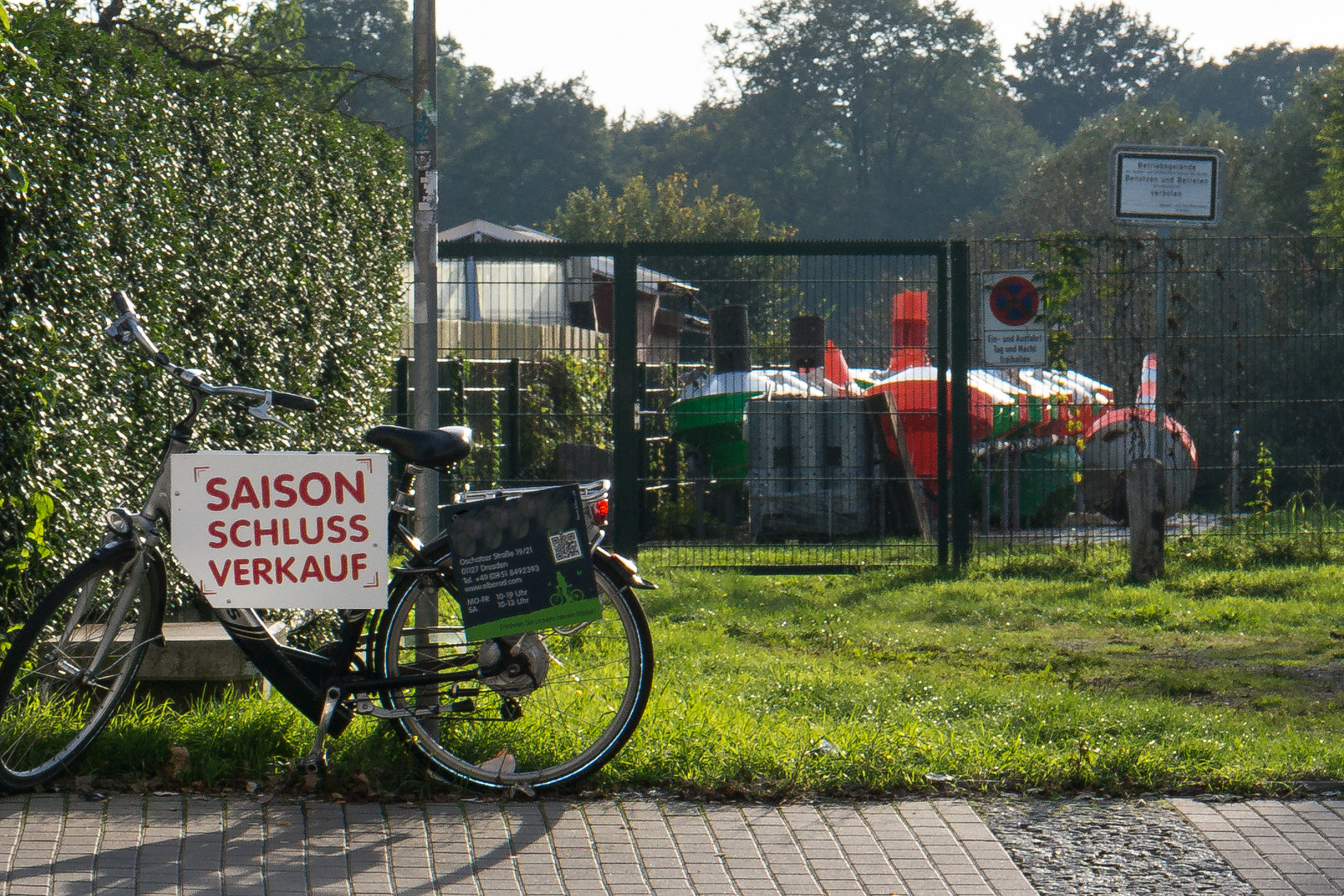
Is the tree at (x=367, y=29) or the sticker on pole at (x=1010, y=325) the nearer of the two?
the sticker on pole at (x=1010, y=325)

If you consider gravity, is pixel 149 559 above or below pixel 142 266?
below

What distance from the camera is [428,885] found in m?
3.84

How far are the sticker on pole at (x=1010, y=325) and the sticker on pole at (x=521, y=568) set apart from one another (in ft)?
21.8

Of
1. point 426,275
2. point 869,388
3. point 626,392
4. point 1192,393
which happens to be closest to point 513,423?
point 626,392

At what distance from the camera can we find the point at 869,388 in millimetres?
10477

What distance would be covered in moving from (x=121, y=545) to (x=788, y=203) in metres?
77.9

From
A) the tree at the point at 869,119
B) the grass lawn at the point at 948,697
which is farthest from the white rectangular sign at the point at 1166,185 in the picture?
the tree at the point at 869,119

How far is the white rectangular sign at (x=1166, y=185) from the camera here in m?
10.3

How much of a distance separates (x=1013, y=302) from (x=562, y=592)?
689 cm

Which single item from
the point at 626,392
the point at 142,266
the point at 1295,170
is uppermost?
the point at 1295,170

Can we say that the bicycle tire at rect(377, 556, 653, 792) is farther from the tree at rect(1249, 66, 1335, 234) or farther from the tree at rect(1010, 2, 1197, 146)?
the tree at rect(1010, 2, 1197, 146)

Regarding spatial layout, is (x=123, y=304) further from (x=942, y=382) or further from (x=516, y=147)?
(x=516, y=147)

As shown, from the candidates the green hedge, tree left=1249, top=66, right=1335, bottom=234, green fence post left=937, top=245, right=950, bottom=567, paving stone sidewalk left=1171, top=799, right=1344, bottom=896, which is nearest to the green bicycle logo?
the green hedge

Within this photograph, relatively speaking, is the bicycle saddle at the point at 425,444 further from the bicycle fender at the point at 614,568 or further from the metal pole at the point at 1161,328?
the metal pole at the point at 1161,328
